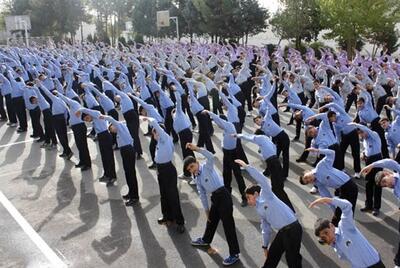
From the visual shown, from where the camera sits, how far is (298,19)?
2770 centimetres

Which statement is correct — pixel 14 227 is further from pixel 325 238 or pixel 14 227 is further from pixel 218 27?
pixel 218 27

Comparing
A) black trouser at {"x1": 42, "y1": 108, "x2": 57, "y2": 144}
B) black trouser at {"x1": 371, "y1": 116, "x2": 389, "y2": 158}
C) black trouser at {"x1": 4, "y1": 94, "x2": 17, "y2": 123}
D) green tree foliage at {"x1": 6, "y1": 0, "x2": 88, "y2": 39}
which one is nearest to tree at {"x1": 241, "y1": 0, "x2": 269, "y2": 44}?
green tree foliage at {"x1": 6, "y1": 0, "x2": 88, "y2": 39}

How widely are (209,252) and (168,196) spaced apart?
1.32 meters

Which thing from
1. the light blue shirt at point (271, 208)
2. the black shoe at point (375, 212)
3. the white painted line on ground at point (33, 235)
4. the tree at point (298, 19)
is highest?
the tree at point (298, 19)

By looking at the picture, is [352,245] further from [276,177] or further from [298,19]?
[298,19]

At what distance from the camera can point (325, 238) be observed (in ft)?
15.6

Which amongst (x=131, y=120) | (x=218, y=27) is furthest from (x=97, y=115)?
(x=218, y=27)

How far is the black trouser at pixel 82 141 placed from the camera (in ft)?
36.6

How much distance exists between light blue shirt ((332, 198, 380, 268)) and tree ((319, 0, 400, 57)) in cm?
2172

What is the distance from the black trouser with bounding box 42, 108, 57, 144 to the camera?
506 inches

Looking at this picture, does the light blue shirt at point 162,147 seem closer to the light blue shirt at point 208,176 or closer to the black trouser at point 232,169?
the light blue shirt at point 208,176

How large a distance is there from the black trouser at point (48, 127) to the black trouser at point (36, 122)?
52cm

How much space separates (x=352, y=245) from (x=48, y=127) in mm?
10368

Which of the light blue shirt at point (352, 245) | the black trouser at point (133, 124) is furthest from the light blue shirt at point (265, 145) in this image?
the black trouser at point (133, 124)
